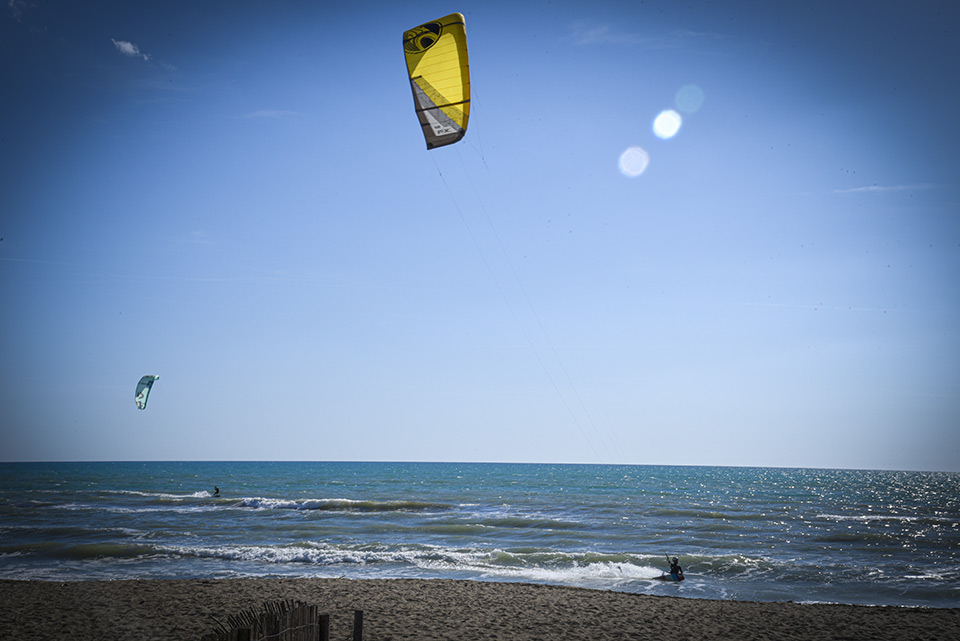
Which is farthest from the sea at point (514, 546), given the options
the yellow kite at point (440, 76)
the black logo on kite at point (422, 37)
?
the black logo on kite at point (422, 37)

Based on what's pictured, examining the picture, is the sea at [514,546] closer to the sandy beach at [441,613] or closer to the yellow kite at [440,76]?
the sandy beach at [441,613]

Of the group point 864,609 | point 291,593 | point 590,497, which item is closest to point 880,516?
A: point 590,497

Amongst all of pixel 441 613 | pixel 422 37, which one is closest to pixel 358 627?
pixel 441 613

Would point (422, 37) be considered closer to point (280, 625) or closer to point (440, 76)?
point (440, 76)

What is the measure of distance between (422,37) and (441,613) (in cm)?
1005

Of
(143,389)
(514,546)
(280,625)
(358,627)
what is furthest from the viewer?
(143,389)

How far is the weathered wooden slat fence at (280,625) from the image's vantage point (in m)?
5.78

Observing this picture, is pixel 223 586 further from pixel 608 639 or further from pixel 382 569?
pixel 608 639

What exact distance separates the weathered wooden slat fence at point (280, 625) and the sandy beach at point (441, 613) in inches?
118

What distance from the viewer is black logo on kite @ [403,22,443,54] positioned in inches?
376

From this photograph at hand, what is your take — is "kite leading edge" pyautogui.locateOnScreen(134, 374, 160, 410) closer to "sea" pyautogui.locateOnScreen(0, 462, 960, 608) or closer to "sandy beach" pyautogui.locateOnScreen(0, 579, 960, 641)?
"sea" pyautogui.locateOnScreen(0, 462, 960, 608)

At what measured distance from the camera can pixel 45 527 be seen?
22.1 metres

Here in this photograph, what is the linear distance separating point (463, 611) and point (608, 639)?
2.80 metres

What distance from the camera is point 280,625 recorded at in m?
6.07
